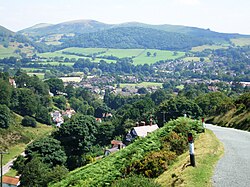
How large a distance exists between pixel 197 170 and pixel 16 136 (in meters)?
62.7

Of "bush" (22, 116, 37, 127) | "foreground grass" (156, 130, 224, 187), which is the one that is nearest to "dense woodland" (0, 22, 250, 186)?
"bush" (22, 116, 37, 127)

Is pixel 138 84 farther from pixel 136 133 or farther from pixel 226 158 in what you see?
pixel 226 158

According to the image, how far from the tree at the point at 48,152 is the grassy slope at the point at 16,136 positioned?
11645 millimetres

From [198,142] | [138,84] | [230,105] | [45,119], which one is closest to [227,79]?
[138,84]

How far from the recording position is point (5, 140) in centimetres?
6556

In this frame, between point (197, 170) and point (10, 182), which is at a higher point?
point (197, 170)

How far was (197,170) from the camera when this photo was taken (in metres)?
10.3

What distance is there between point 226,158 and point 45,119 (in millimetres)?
→ 79477

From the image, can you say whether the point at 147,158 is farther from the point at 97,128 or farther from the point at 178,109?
the point at 97,128

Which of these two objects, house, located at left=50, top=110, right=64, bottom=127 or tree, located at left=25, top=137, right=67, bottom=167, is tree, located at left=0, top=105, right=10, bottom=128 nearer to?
house, located at left=50, top=110, right=64, bottom=127

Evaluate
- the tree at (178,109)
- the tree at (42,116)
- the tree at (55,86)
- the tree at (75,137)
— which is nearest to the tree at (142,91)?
the tree at (55,86)

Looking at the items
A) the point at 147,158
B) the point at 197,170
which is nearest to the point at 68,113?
the point at 147,158

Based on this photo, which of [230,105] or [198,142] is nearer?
[198,142]

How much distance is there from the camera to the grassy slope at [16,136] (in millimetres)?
62656
